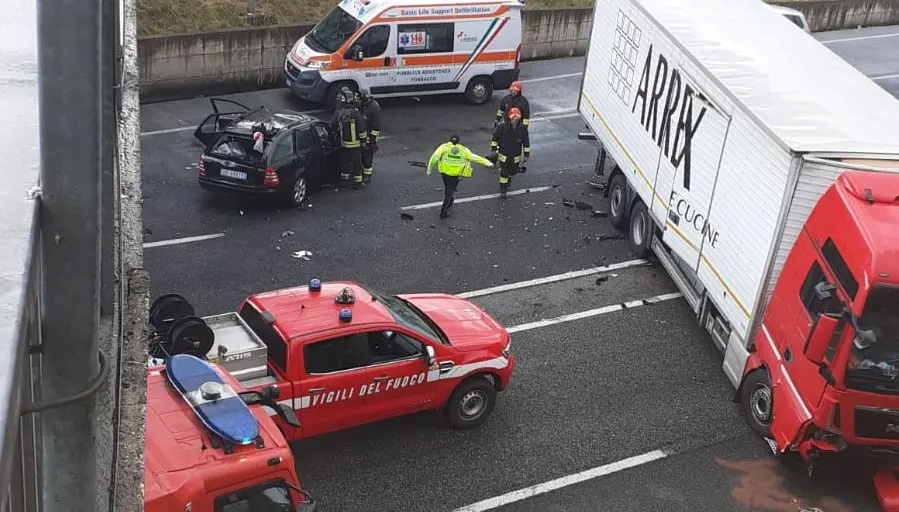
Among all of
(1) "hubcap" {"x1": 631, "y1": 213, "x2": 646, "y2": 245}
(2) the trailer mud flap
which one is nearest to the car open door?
(1) "hubcap" {"x1": 631, "y1": 213, "x2": 646, "y2": 245}

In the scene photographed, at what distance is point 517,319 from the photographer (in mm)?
12508

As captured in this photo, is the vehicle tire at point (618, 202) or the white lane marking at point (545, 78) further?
the white lane marking at point (545, 78)

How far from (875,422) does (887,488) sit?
1002 mm

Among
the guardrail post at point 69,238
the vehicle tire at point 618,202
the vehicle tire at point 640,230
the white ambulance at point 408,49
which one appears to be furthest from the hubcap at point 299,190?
the guardrail post at point 69,238

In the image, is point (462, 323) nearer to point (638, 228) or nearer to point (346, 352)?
point (346, 352)

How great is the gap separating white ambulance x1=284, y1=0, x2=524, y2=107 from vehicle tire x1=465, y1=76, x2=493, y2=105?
2 cm

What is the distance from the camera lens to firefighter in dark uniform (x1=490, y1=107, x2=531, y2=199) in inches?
626

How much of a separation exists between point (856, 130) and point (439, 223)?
645cm

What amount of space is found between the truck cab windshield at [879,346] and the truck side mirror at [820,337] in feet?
0.73

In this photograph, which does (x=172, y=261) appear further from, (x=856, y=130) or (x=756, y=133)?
(x=856, y=130)

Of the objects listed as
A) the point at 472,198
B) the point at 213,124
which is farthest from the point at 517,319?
the point at 213,124

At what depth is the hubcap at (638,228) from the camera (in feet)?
46.9

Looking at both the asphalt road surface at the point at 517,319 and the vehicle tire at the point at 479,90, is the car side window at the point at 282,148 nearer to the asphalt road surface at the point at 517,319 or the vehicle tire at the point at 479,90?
the asphalt road surface at the point at 517,319

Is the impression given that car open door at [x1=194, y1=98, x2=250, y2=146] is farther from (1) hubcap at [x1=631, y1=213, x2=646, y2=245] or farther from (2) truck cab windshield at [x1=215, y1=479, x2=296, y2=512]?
(2) truck cab windshield at [x1=215, y1=479, x2=296, y2=512]
